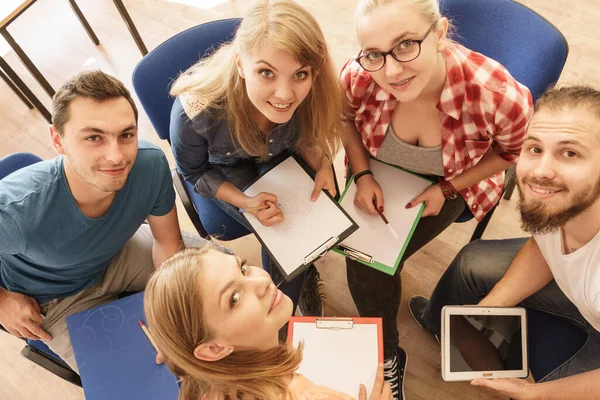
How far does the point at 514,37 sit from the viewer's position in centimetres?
153

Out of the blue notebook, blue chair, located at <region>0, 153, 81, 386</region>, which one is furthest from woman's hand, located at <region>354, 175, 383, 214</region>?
blue chair, located at <region>0, 153, 81, 386</region>

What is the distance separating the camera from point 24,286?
151 cm

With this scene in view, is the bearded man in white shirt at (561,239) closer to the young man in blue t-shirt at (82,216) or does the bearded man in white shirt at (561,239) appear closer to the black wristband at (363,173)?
the black wristband at (363,173)

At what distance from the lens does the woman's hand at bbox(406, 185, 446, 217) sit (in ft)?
5.13

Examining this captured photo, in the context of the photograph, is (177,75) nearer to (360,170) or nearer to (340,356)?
(360,170)

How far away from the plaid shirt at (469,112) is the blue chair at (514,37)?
0.45 feet

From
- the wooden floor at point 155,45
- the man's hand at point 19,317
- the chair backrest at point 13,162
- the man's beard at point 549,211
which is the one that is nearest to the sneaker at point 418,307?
the wooden floor at point 155,45

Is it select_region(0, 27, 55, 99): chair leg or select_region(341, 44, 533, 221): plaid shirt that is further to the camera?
select_region(0, 27, 55, 99): chair leg

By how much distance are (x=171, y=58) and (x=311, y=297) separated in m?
1.08

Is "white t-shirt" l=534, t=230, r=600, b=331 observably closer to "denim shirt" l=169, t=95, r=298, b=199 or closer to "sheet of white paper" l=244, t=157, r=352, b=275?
"sheet of white paper" l=244, t=157, r=352, b=275

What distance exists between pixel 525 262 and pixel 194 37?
1348 millimetres

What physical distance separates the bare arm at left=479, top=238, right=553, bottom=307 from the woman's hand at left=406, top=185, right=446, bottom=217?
0.31 m

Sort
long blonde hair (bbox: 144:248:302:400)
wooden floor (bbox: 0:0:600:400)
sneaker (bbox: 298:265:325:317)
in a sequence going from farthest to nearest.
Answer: wooden floor (bbox: 0:0:600:400) < sneaker (bbox: 298:265:325:317) < long blonde hair (bbox: 144:248:302:400)

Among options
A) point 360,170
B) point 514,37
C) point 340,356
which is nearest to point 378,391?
point 340,356
